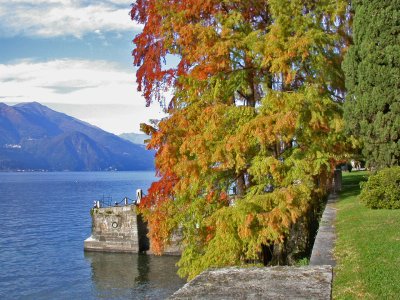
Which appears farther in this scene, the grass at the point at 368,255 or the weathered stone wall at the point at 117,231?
the weathered stone wall at the point at 117,231

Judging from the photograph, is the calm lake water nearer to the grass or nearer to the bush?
the bush

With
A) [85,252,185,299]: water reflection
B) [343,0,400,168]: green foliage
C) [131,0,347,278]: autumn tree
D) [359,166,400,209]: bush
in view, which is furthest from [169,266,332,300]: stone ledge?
[85,252,185,299]: water reflection

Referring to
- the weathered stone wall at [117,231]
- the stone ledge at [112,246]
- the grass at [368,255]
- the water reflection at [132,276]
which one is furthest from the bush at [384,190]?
the stone ledge at [112,246]

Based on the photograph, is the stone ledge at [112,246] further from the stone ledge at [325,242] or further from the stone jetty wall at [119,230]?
the stone ledge at [325,242]

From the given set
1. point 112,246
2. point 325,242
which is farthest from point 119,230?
point 325,242

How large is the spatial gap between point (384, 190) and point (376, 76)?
4.23 metres

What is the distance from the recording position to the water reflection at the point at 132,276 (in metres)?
31.0

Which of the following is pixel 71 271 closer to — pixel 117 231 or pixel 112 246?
pixel 112 246

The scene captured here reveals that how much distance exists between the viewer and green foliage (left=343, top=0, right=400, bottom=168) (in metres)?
15.8

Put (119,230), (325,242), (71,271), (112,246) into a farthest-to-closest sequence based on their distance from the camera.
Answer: (112,246), (119,230), (71,271), (325,242)

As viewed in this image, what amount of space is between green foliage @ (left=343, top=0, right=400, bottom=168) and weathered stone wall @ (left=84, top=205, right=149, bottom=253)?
95.1 ft

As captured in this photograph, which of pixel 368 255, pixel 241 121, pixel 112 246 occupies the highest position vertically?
pixel 241 121

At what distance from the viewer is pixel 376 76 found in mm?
16156

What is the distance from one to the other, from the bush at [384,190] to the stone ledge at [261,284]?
13674 millimetres
